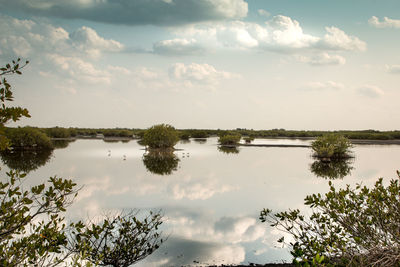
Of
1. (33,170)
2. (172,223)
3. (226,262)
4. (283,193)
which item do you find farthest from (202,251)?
(33,170)

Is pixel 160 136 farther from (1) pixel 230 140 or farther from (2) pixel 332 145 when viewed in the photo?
(2) pixel 332 145

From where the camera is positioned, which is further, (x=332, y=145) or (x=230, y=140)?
(x=230, y=140)

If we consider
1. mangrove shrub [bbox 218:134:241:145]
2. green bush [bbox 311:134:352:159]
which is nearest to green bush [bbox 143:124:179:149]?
mangrove shrub [bbox 218:134:241:145]

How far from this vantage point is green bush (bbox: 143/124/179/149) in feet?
137

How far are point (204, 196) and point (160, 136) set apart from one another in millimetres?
26687

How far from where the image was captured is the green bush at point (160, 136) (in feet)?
137

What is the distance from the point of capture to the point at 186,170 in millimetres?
24688

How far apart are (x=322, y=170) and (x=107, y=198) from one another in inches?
724

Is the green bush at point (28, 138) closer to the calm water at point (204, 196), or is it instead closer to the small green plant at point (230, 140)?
the calm water at point (204, 196)

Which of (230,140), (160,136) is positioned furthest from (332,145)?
(230,140)

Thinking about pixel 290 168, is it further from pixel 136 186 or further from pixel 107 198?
pixel 107 198

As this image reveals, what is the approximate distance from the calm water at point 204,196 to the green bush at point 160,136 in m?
13.3

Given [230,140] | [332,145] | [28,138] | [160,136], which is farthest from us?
[230,140]

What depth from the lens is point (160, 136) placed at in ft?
138
